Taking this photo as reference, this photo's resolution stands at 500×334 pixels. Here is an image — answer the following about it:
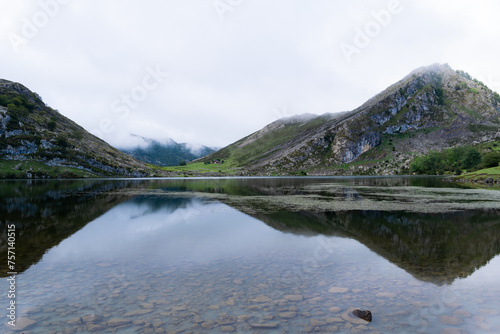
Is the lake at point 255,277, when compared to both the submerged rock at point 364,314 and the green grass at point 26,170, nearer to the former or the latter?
the submerged rock at point 364,314

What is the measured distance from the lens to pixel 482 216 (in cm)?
3691

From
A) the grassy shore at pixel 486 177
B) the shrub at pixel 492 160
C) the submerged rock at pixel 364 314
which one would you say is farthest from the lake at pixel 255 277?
the shrub at pixel 492 160

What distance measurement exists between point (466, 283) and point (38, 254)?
2859cm

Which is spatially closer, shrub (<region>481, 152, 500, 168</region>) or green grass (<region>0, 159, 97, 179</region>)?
shrub (<region>481, 152, 500, 168</region>)

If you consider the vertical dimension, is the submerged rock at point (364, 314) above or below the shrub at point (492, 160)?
below

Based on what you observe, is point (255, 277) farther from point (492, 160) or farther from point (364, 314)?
point (492, 160)

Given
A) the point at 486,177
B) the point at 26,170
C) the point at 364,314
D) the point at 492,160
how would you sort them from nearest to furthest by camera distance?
the point at 364,314, the point at 486,177, the point at 492,160, the point at 26,170

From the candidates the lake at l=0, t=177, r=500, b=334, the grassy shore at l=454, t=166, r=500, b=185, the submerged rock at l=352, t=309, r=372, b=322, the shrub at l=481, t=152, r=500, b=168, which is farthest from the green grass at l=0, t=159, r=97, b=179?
the shrub at l=481, t=152, r=500, b=168

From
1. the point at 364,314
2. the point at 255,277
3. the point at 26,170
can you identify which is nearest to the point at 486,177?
the point at 255,277

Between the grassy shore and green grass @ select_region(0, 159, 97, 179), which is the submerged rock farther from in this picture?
green grass @ select_region(0, 159, 97, 179)

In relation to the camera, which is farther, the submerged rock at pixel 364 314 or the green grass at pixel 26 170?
the green grass at pixel 26 170

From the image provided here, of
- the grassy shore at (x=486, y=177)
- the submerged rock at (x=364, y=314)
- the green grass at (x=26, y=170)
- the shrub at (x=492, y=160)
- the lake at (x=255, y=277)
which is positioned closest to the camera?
the lake at (x=255, y=277)

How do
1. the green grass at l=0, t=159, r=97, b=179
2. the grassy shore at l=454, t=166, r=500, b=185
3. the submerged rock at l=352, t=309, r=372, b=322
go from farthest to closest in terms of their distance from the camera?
the green grass at l=0, t=159, r=97, b=179
the grassy shore at l=454, t=166, r=500, b=185
the submerged rock at l=352, t=309, r=372, b=322

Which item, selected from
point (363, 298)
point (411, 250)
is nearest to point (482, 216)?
point (411, 250)
